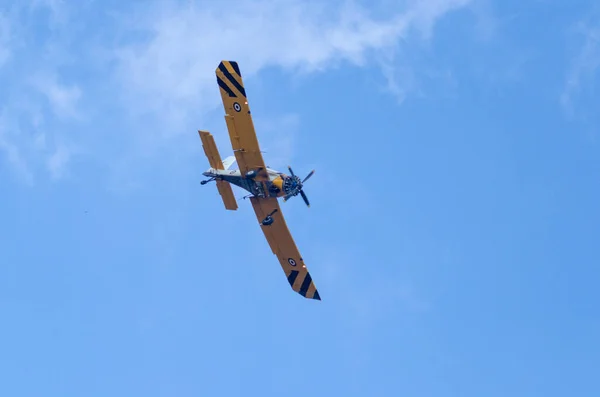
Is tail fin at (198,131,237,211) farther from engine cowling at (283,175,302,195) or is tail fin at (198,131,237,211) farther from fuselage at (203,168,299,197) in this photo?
engine cowling at (283,175,302,195)

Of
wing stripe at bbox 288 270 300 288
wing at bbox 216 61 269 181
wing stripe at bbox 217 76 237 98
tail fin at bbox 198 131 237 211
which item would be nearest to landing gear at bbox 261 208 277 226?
tail fin at bbox 198 131 237 211

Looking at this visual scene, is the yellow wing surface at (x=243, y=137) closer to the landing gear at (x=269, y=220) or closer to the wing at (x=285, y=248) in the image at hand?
the wing at (x=285, y=248)

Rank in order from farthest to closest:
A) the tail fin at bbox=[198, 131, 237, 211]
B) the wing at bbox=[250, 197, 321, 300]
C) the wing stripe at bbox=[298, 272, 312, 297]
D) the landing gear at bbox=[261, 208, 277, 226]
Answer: the wing stripe at bbox=[298, 272, 312, 297], the wing at bbox=[250, 197, 321, 300], the landing gear at bbox=[261, 208, 277, 226], the tail fin at bbox=[198, 131, 237, 211]

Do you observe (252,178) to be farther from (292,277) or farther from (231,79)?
(292,277)

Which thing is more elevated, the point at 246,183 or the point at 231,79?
the point at 231,79

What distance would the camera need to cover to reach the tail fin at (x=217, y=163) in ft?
Answer: 205

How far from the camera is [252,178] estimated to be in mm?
60969

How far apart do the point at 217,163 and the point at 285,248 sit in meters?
7.91

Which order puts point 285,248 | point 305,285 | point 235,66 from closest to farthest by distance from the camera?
1. point 235,66
2. point 285,248
3. point 305,285

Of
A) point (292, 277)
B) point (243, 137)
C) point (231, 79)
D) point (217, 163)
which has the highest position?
point (231, 79)

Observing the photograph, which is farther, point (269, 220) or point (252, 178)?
point (269, 220)

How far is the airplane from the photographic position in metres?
58.4

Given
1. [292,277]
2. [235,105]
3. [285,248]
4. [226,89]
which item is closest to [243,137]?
[235,105]

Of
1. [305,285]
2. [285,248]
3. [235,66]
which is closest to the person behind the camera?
[235,66]
